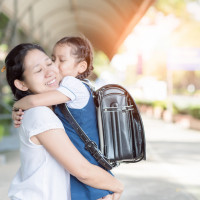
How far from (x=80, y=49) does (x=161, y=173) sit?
484cm

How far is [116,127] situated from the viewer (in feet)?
5.85

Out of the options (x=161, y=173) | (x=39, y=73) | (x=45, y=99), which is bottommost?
(x=161, y=173)

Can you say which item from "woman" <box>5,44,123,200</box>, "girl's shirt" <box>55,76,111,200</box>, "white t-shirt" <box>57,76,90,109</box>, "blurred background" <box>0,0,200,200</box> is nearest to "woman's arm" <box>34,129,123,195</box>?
"woman" <box>5,44,123,200</box>

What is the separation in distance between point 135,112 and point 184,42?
140ft

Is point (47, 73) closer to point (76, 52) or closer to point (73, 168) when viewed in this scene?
point (76, 52)

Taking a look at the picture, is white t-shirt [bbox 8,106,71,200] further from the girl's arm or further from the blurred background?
the blurred background

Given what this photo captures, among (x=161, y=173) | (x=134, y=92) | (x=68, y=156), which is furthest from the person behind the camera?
(x=134, y=92)

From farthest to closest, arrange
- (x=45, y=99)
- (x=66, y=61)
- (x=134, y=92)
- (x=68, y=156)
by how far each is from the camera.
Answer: (x=134, y=92)
(x=66, y=61)
(x=45, y=99)
(x=68, y=156)

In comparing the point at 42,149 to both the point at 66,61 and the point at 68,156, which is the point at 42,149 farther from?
the point at 66,61

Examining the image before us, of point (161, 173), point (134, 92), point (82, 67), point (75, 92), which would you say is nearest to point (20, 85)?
point (75, 92)

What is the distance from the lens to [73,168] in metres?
1.57

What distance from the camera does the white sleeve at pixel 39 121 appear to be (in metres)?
1.54

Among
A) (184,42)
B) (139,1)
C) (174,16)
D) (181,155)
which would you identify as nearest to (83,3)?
(139,1)

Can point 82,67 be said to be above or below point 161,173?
above
